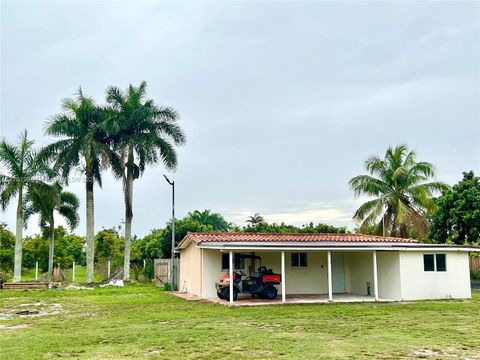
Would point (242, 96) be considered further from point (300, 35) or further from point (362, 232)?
point (362, 232)

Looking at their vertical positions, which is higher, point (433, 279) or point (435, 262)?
point (435, 262)

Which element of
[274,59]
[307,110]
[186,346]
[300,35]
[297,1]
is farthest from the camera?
[307,110]

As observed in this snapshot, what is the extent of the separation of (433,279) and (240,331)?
1182 centimetres

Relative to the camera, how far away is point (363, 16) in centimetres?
1795

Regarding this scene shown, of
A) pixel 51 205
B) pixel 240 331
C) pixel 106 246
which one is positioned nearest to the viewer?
pixel 240 331

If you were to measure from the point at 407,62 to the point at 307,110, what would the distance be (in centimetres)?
532

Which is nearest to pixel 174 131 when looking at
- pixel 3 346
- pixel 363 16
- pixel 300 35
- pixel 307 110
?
pixel 307 110

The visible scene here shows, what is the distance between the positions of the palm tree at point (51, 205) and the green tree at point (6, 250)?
20.6 ft

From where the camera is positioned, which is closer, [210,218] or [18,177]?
[18,177]

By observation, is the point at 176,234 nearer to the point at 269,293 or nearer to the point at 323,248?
the point at 269,293

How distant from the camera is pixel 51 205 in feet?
101

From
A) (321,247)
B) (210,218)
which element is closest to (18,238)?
(321,247)

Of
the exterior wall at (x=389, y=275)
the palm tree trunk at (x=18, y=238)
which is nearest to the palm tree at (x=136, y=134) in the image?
the palm tree trunk at (x=18, y=238)

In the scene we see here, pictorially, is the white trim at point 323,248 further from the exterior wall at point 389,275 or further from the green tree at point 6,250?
the green tree at point 6,250
